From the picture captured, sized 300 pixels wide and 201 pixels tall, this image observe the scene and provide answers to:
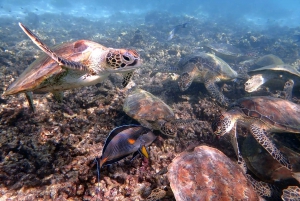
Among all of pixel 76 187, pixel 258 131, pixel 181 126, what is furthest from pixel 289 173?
pixel 76 187

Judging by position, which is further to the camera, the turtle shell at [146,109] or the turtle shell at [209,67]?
the turtle shell at [209,67]

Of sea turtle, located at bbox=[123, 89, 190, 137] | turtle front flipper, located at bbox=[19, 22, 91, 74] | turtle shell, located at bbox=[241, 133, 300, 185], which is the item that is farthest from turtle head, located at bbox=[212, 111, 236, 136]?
turtle front flipper, located at bbox=[19, 22, 91, 74]

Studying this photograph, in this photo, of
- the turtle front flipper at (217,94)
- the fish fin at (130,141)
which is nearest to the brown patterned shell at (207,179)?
the fish fin at (130,141)

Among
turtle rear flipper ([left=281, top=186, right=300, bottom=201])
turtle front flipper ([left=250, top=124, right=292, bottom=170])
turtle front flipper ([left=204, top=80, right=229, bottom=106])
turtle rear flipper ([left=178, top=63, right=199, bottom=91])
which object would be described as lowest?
turtle front flipper ([left=204, top=80, right=229, bottom=106])

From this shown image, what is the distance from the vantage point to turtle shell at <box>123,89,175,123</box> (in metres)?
3.67

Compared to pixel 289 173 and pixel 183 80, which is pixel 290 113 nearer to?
pixel 289 173

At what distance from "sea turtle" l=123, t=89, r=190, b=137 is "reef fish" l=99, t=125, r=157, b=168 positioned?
801 mm

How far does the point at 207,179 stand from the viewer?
2240mm

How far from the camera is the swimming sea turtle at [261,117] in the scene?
3.70m

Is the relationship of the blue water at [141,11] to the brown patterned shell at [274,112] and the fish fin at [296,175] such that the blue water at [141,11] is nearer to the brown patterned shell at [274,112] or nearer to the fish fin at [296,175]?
the brown patterned shell at [274,112]

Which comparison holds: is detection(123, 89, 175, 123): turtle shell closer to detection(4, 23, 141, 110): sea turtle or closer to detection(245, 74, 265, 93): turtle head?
detection(4, 23, 141, 110): sea turtle

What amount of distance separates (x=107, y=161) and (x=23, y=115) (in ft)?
8.25

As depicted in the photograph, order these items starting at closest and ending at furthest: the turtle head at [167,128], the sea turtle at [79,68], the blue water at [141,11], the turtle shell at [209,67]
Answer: the sea turtle at [79,68]
the turtle head at [167,128]
the turtle shell at [209,67]
the blue water at [141,11]

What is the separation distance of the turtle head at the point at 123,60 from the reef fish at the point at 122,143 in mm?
998
